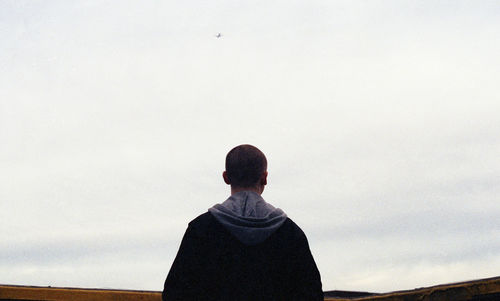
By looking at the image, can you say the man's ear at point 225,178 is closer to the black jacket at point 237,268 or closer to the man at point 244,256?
→ the man at point 244,256

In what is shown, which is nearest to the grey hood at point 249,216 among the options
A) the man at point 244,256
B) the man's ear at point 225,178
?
the man at point 244,256

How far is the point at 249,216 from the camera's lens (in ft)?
8.41

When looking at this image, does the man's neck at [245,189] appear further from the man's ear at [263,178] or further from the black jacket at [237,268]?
the black jacket at [237,268]

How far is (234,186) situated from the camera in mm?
2684

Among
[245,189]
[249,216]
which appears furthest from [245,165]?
[249,216]

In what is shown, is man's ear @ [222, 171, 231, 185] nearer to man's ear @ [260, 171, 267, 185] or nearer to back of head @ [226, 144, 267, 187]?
back of head @ [226, 144, 267, 187]

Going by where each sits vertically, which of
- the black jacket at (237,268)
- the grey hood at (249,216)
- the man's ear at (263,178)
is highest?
the man's ear at (263,178)

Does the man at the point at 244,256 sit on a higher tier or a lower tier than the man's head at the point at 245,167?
lower

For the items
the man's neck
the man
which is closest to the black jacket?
the man

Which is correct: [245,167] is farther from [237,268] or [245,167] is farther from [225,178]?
[237,268]

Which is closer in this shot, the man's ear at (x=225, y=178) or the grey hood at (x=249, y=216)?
the grey hood at (x=249, y=216)

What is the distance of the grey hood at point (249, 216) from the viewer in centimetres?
254

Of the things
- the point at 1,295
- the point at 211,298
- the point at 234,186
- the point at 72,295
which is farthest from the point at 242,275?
the point at 1,295

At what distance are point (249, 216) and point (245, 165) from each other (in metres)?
0.25
